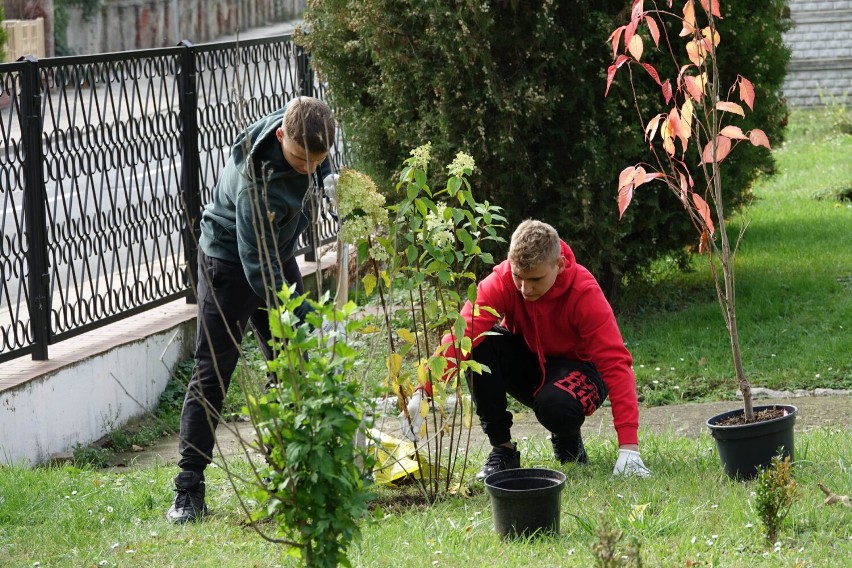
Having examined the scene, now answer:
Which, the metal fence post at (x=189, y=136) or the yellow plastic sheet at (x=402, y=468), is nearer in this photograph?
the yellow plastic sheet at (x=402, y=468)

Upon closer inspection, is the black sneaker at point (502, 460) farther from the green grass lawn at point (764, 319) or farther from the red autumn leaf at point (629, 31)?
the green grass lawn at point (764, 319)

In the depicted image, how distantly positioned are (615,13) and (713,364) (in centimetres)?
225

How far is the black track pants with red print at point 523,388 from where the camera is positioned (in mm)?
4543

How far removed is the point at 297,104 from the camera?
3982 mm

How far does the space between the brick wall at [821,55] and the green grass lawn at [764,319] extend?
32.0 feet

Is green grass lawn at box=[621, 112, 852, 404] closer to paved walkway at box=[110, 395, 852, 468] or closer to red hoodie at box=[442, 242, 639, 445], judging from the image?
paved walkway at box=[110, 395, 852, 468]

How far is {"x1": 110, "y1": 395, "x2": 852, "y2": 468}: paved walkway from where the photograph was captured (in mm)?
5574

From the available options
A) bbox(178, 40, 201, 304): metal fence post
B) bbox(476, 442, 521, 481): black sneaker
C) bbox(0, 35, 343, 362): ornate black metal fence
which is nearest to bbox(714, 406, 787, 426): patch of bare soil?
bbox(476, 442, 521, 481): black sneaker

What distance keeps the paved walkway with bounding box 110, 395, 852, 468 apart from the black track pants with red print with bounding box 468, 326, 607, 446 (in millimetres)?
679

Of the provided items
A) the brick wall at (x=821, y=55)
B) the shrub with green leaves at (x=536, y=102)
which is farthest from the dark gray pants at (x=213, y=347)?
the brick wall at (x=821, y=55)

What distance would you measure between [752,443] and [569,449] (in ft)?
2.99

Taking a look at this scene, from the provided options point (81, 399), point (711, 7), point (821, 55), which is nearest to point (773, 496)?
point (711, 7)

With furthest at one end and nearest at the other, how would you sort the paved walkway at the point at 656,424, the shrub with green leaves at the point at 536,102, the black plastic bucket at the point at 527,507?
the shrub with green leaves at the point at 536,102
the paved walkway at the point at 656,424
the black plastic bucket at the point at 527,507

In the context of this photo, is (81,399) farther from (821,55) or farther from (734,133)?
(821,55)
